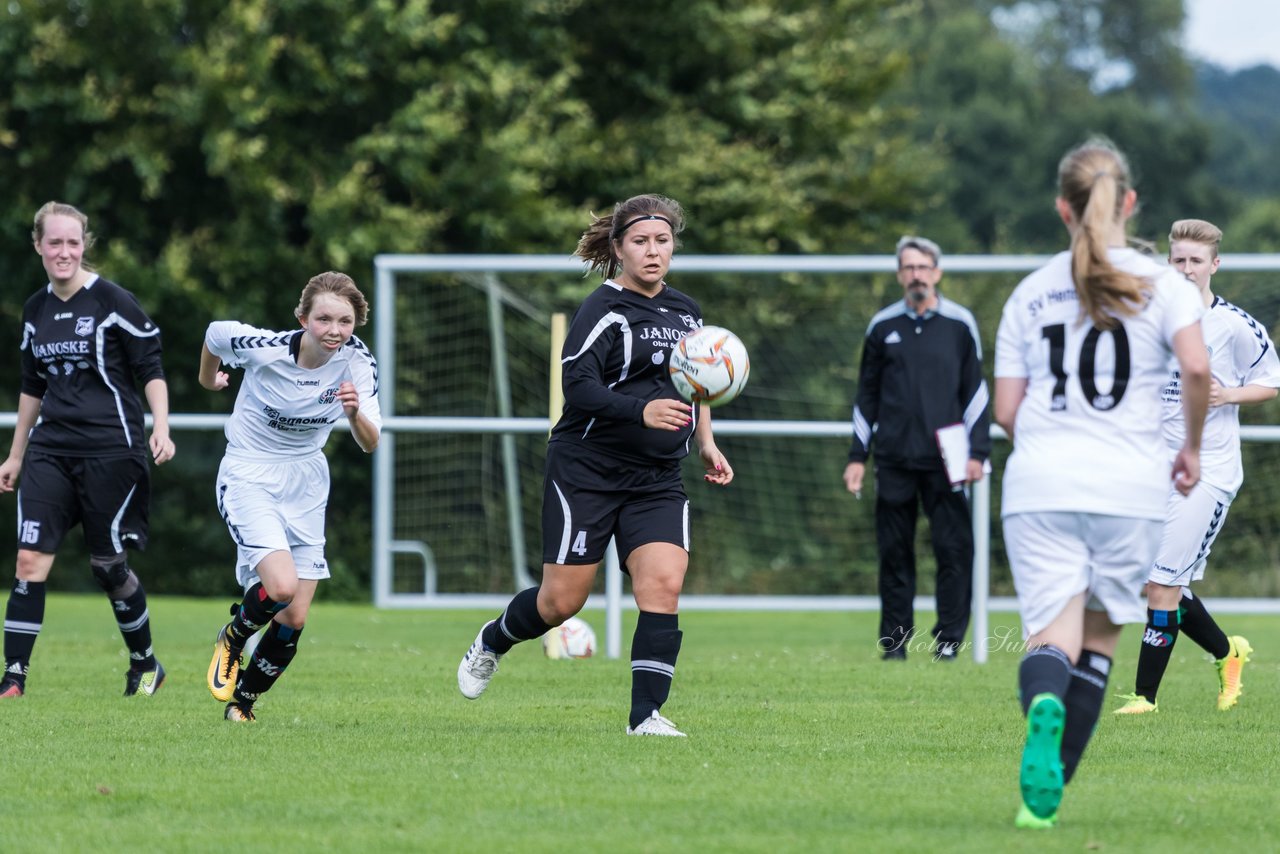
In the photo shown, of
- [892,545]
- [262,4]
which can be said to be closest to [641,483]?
[892,545]

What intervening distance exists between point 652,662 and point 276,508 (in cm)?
174

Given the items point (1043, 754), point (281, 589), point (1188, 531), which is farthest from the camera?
point (1188, 531)

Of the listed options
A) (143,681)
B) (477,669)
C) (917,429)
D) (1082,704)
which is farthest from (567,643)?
(1082,704)

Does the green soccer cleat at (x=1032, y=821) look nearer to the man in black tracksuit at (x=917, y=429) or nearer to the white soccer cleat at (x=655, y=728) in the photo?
the white soccer cleat at (x=655, y=728)

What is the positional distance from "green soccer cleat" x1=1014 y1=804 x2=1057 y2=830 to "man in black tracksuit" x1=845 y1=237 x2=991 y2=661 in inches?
225

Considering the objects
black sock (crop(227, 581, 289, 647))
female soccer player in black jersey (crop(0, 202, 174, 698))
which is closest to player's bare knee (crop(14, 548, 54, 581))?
female soccer player in black jersey (crop(0, 202, 174, 698))

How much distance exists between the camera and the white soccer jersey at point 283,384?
742 centimetres

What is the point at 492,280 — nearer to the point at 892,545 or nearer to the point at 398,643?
the point at 398,643

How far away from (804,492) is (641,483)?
941 cm

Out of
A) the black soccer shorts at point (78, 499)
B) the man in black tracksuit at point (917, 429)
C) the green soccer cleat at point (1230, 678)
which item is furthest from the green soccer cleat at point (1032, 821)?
the man in black tracksuit at point (917, 429)

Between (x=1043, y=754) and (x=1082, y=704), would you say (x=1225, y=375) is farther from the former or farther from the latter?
(x=1043, y=754)

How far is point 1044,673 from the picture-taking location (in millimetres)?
4820

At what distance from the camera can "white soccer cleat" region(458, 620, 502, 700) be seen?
7359mm

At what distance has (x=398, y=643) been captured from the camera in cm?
1182
